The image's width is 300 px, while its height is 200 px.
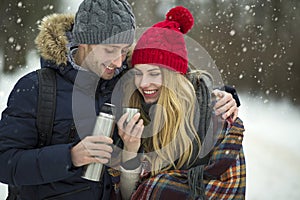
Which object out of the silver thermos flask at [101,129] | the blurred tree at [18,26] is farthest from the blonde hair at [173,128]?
the blurred tree at [18,26]

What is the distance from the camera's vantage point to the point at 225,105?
2.44 metres

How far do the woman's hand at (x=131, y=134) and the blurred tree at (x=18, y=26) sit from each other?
586 cm

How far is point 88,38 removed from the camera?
7.50 ft

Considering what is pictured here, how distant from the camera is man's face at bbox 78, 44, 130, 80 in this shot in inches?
90.4

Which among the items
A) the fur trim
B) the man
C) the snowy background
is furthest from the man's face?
the snowy background

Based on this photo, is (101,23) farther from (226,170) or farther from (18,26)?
(18,26)

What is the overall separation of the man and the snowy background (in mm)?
2680

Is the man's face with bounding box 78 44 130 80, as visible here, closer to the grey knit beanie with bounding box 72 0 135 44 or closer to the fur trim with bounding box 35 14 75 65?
the grey knit beanie with bounding box 72 0 135 44

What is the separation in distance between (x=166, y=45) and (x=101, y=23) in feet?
1.40

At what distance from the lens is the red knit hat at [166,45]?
2.47 metres

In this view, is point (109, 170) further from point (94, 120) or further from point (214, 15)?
point (214, 15)

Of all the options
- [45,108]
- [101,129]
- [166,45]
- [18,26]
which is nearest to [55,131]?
[45,108]

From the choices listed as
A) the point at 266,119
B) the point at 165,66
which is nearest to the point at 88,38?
the point at 165,66

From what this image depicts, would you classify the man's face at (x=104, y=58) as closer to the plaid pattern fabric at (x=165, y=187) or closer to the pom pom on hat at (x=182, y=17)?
the pom pom on hat at (x=182, y=17)
